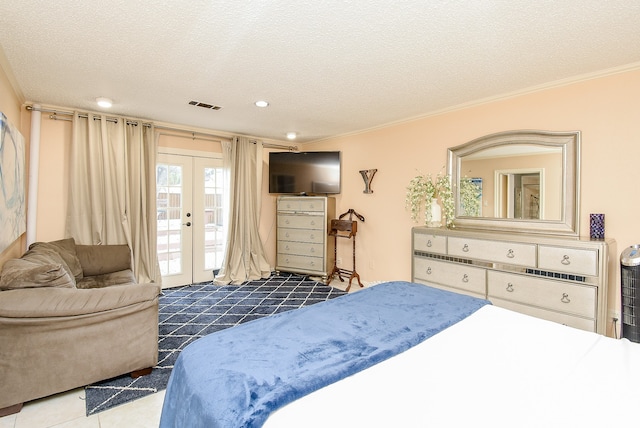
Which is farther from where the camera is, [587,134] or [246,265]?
[246,265]

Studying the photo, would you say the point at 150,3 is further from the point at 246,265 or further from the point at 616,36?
the point at 246,265

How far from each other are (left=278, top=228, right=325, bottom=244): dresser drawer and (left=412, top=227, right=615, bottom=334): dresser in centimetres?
179

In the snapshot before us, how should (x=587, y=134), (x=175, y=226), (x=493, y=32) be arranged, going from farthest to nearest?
(x=175, y=226)
(x=587, y=134)
(x=493, y=32)

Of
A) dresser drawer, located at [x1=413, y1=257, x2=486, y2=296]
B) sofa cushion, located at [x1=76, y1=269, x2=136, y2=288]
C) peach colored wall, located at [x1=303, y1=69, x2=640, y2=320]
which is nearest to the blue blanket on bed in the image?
dresser drawer, located at [x1=413, y1=257, x2=486, y2=296]

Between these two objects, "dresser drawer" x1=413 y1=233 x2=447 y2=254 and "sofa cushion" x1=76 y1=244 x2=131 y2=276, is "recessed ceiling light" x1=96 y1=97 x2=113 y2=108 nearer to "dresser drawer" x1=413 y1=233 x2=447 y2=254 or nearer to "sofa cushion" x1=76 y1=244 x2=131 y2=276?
"sofa cushion" x1=76 y1=244 x2=131 y2=276

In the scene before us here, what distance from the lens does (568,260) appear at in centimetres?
237

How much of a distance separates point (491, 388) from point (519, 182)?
8.57 ft

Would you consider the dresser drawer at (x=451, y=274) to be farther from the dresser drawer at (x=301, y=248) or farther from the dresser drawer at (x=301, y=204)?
the dresser drawer at (x=301, y=204)

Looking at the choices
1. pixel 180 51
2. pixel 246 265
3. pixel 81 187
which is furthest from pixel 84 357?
pixel 246 265

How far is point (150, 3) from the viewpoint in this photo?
1720 mm

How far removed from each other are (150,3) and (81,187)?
114 inches

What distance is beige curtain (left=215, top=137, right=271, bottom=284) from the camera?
4812 millimetres

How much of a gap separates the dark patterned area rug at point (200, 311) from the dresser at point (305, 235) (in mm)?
247

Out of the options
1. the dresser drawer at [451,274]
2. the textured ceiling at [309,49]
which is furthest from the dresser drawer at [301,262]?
the textured ceiling at [309,49]
